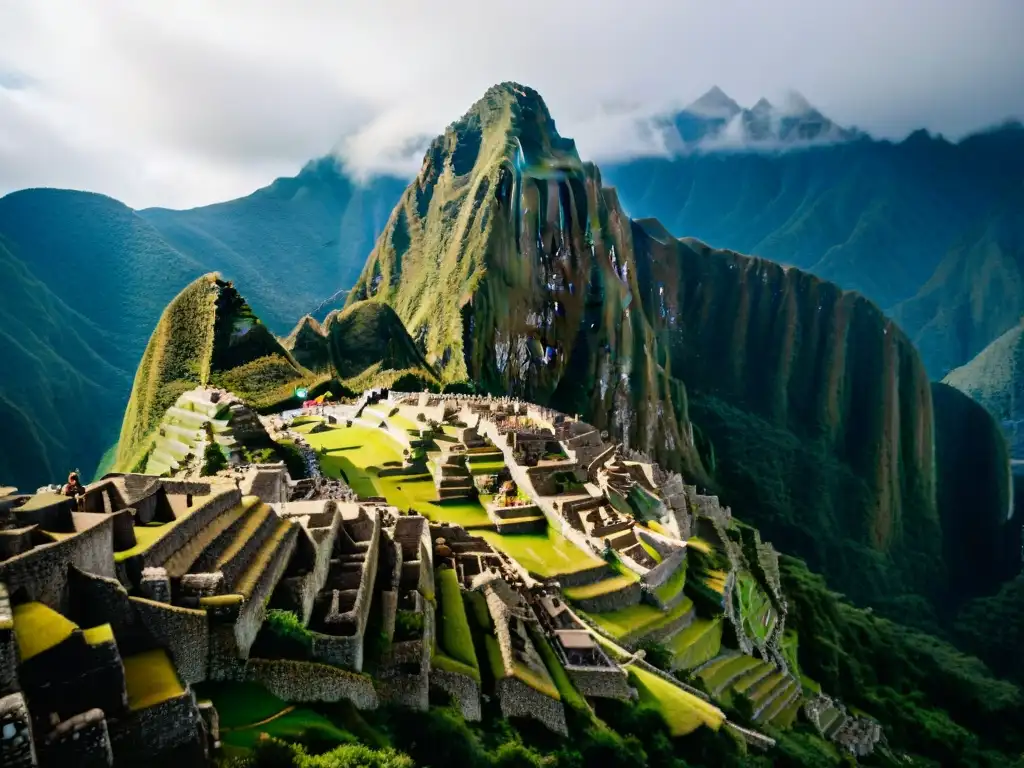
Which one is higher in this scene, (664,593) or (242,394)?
(242,394)

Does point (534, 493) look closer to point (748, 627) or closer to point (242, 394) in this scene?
point (748, 627)

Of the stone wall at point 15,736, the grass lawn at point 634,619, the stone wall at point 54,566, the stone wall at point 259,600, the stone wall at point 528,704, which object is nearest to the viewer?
the stone wall at point 15,736

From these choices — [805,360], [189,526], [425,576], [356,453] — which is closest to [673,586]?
[425,576]

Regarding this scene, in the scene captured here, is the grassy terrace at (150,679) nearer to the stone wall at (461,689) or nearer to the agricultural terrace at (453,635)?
the stone wall at (461,689)

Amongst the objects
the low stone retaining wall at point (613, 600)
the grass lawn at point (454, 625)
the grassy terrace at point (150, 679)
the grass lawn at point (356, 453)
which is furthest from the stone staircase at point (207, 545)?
the grass lawn at point (356, 453)

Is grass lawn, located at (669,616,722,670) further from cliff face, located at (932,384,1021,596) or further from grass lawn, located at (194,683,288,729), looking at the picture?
cliff face, located at (932,384,1021,596)

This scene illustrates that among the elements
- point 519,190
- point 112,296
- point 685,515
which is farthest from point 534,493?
point 519,190

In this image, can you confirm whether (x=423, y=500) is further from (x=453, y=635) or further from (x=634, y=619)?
(x=453, y=635)
